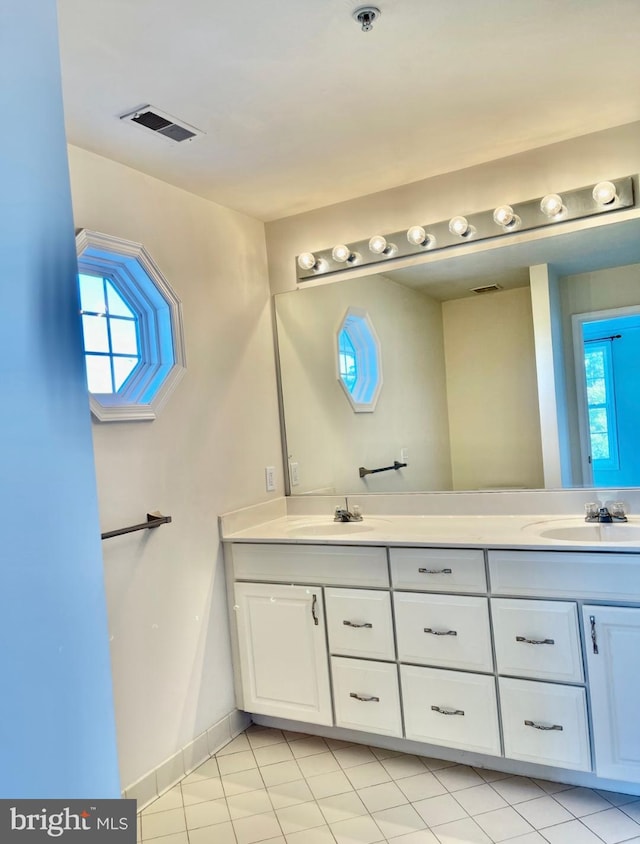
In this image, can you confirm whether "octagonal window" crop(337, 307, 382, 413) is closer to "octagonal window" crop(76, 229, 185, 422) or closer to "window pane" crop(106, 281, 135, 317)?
"octagonal window" crop(76, 229, 185, 422)

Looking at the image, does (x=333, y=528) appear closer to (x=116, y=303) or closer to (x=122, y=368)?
(x=122, y=368)

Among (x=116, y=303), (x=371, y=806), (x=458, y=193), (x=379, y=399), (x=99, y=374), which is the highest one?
(x=458, y=193)

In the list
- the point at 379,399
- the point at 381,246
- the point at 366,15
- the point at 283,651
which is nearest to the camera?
the point at 366,15

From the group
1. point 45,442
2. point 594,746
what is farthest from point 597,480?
point 45,442

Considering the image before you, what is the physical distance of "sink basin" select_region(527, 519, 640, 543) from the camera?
2.11 m

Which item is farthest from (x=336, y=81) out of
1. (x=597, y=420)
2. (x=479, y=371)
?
(x=597, y=420)

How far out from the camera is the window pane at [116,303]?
2178 mm

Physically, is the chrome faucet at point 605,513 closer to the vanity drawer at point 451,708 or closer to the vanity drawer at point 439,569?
the vanity drawer at point 439,569

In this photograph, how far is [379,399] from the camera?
2820 millimetres

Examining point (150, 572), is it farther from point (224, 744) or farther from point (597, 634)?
point (597, 634)

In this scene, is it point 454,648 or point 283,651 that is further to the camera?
point 283,651

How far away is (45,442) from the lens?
23.3 inches

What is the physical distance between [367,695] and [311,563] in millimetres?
536

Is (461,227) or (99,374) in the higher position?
(461,227)
